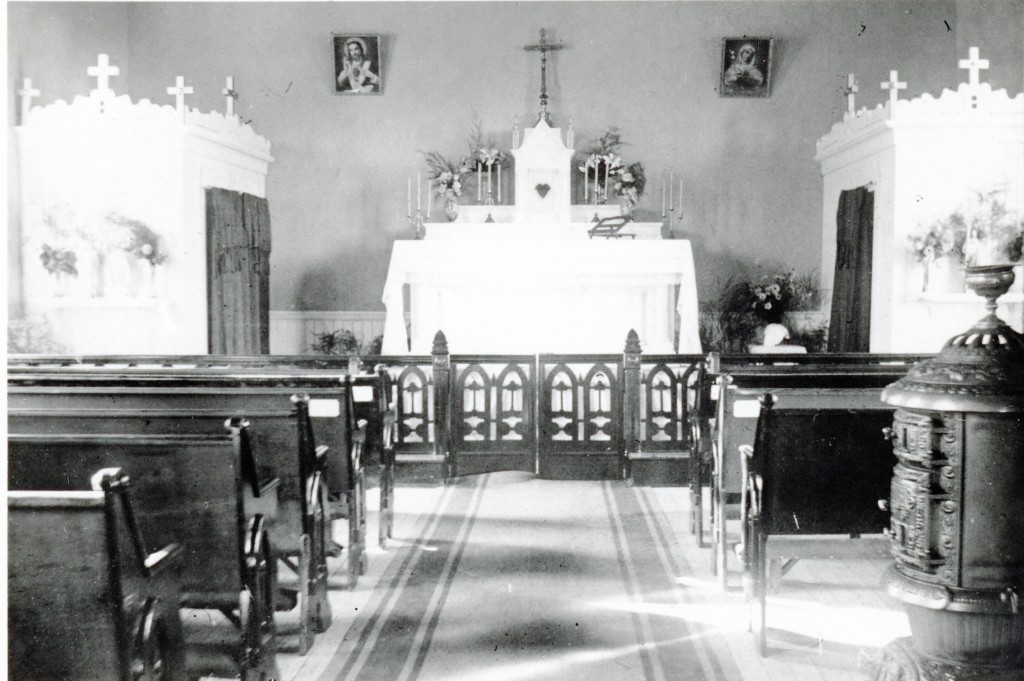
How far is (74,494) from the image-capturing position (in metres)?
1.73

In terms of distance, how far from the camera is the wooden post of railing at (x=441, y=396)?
5.66m

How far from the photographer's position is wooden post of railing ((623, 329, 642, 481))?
5574 mm

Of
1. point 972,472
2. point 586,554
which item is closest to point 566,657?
point 586,554

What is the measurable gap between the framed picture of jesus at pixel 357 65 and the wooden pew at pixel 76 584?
8.88m

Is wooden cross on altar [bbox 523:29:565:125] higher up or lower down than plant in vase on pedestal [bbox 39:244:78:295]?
higher up

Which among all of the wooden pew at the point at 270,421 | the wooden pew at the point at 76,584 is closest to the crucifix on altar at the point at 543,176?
the wooden pew at the point at 270,421

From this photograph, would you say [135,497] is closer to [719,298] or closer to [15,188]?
[15,188]

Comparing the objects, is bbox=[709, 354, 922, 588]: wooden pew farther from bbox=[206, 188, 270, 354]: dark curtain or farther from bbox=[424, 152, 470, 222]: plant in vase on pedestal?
bbox=[206, 188, 270, 354]: dark curtain

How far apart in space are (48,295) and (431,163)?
4.23 m

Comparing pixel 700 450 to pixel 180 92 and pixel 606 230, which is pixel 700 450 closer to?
pixel 606 230

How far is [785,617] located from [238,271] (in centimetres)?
699

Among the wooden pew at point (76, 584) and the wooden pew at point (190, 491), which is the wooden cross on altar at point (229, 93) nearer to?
the wooden pew at point (190, 491)

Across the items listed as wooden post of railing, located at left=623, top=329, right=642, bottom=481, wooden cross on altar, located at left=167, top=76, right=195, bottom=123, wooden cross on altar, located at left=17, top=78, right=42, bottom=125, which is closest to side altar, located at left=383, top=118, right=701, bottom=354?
wooden post of railing, located at left=623, top=329, right=642, bottom=481

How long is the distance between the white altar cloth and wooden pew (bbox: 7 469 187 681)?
552 cm
